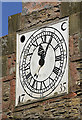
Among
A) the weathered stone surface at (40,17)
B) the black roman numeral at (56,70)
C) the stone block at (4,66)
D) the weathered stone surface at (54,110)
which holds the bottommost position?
the weathered stone surface at (54,110)

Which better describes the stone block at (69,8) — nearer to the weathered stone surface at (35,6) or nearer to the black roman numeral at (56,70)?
the weathered stone surface at (35,6)

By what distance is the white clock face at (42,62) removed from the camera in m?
18.0

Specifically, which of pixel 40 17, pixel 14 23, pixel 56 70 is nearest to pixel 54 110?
pixel 56 70

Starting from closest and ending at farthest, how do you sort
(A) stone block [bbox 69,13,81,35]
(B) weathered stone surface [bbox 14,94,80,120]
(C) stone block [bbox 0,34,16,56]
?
1. (B) weathered stone surface [bbox 14,94,80,120]
2. (A) stone block [bbox 69,13,81,35]
3. (C) stone block [bbox 0,34,16,56]

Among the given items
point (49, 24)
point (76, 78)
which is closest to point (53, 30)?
point (49, 24)

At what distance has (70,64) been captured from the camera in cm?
1773

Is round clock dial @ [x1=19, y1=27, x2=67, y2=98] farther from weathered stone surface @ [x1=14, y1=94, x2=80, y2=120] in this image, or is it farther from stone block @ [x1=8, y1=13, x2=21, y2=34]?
stone block @ [x1=8, y1=13, x2=21, y2=34]

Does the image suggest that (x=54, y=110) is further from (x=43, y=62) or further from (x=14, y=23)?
(x=14, y=23)

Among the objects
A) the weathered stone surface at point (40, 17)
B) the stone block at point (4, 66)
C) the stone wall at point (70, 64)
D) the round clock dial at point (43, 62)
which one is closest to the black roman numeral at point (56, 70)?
the round clock dial at point (43, 62)

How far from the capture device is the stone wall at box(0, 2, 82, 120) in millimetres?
17531

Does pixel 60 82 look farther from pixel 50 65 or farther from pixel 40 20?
pixel 40 20

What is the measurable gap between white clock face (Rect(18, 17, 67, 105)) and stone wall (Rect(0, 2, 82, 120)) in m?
0.22

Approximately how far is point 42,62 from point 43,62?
0.09ft

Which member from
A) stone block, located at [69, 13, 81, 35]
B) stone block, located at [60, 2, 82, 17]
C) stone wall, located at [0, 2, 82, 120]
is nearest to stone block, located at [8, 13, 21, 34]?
stone wall, located at [0, 2, 82, 120]
